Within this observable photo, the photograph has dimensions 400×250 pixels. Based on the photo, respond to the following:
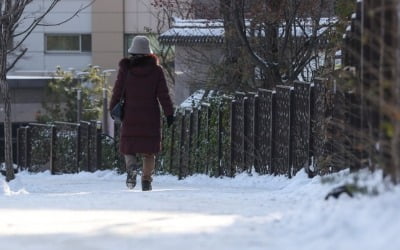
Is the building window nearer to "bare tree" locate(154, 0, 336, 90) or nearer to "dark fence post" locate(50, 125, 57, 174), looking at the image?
"dark fence post" locate(50, 125, 57, 174)

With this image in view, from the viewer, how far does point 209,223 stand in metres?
6.60

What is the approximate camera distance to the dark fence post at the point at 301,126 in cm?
1202

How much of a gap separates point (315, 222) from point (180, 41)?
50.5ft

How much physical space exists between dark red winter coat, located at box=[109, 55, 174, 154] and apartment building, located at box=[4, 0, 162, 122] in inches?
1196

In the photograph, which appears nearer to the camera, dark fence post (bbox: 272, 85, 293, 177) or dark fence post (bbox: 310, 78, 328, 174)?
dark fence post (bbox: 310, 78, 328, 174)

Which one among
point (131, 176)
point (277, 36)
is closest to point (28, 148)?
point (277, 36)

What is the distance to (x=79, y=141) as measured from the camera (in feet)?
72.9

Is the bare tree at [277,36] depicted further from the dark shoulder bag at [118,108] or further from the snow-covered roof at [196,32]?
the dark shoulder bag at [118,108]

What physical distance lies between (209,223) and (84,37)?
38.9 meters

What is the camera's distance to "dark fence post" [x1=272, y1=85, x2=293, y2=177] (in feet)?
41.5

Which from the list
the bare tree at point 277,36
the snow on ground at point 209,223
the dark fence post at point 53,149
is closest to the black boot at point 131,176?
the snow on ground at point 209,223

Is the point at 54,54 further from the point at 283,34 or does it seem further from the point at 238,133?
the point at 238,133

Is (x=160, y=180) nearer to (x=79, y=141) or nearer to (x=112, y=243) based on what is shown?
(x=79, y=141)

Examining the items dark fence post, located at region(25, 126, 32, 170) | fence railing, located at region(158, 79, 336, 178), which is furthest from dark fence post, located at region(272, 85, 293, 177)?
dark fence post, located at region(25, 126, 32, 170)
